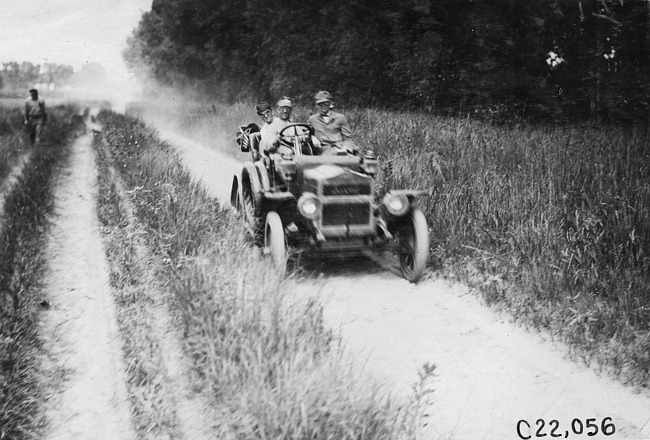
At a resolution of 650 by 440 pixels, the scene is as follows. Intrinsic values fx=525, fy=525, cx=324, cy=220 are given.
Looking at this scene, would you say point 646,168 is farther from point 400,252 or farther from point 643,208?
point 400,252

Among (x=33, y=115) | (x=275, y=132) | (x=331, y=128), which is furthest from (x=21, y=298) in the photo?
(x=33, y=115)

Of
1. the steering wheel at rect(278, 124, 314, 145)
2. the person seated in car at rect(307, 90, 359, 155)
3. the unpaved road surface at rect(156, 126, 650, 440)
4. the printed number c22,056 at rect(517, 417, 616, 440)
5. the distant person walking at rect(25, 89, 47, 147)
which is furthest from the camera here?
the distant person walking at rect(25, 89, 47, 147)

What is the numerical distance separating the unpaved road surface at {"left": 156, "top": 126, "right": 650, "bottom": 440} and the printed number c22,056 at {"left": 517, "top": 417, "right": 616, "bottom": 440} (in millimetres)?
13

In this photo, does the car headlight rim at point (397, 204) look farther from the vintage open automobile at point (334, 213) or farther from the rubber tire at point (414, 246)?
the rubber tire at point (414, 246)

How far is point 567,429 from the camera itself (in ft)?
10.4

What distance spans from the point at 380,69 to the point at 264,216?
14011 mm

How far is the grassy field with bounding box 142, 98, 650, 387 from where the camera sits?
399cm

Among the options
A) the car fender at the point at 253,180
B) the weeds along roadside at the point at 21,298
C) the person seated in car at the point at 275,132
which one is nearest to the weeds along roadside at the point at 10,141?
the weeds along roadside at the point at 21,298

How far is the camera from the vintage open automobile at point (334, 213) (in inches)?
205

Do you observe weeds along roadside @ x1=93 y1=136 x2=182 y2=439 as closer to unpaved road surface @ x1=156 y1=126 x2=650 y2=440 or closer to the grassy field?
unpaved road surface @ x1=156 y1=126 x2=650 y2=440

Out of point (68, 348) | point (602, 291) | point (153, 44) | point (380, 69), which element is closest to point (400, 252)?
point (602, 291)

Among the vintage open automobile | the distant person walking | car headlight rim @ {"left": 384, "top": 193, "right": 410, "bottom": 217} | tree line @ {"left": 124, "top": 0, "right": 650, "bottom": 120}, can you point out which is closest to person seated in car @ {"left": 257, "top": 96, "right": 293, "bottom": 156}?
the vintage open automobile

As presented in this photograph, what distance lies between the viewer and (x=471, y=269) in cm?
534

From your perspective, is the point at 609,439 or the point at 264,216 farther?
the point at 264,216
